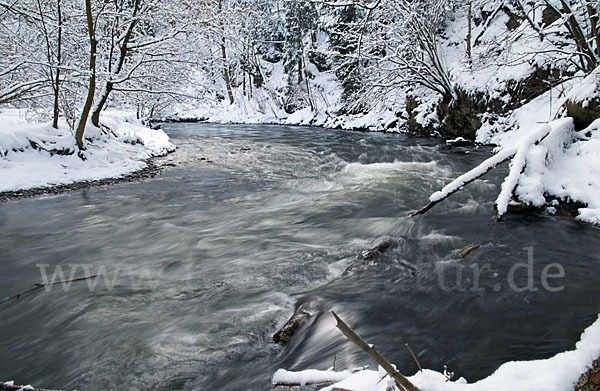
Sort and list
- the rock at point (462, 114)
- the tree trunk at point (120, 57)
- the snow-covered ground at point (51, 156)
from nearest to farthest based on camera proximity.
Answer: the snow-covered ground at point (51, 156) < the tree trunk at point (120, 57) < the rock at point (462, 114)

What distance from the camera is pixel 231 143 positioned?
18.7 m

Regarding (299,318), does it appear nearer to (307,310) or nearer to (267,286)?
(307,310)

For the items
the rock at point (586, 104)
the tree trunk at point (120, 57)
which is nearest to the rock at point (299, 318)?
the rock at point (586, 104)

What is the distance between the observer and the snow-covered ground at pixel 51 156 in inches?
352

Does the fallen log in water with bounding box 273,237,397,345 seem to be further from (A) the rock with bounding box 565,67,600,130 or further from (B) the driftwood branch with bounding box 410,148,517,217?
(A) the rock with bounding box 565,67,600,130

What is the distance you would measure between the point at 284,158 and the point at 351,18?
62.0ft

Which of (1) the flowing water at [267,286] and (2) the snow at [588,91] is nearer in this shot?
(1) the flowing water at [267,286]

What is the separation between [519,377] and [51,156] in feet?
37.8

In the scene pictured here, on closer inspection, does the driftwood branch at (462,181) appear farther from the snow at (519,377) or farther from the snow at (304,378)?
the snow at (304,378)

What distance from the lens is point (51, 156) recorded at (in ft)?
31.8

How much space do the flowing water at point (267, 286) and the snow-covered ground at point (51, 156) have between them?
127 cm

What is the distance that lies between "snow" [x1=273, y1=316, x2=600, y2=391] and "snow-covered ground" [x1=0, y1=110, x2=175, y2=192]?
10.1 metres

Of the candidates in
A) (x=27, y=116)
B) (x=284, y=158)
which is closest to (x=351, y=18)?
(x=284, y=158)

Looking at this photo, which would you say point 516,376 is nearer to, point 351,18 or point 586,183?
point 586,183
